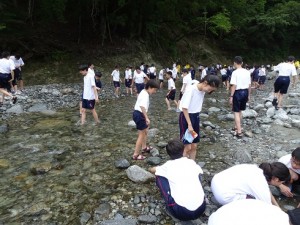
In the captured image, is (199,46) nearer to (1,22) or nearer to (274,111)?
(1,22)

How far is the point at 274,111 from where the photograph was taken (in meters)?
11.2

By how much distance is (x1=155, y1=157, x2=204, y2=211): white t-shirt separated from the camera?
13.6 ft

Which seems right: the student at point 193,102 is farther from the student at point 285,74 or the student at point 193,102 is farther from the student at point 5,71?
the student at point 5,71

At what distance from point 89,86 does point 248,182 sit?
6237mm

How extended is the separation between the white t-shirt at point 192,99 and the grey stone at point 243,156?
1.83 meters

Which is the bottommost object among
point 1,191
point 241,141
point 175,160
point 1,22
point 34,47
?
point 1,191

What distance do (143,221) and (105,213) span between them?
0.64 m

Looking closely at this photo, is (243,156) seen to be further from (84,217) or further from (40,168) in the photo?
(40,168)

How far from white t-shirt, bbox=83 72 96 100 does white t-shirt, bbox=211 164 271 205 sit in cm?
570

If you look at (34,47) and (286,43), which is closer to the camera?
(34,47)

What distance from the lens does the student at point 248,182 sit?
4.01 m

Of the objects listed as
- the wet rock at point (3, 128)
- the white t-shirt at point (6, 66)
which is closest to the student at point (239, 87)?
the wet rock at point (3, 128)

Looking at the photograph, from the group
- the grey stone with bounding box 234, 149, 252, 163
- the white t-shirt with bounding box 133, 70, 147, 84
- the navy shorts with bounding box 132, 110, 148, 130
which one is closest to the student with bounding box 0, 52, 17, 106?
the white t-shirt with bounding box 133, 70, 147, 84

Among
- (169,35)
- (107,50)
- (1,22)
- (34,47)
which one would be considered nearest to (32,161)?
(1,22)
